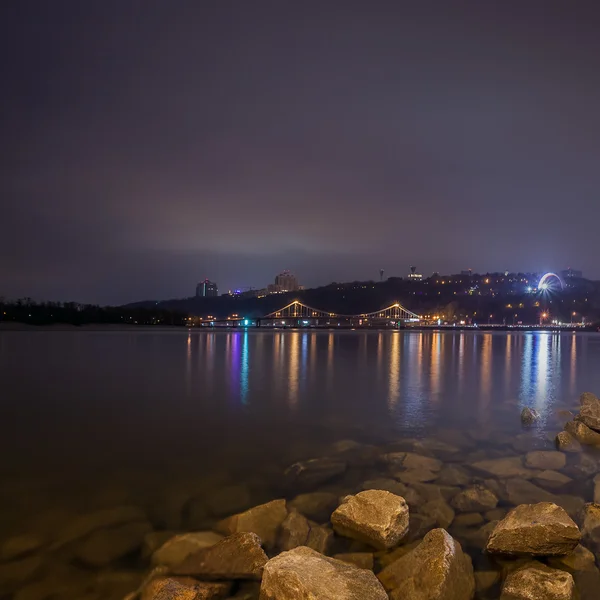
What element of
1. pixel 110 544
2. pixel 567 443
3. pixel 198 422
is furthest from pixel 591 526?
pixel 198 422

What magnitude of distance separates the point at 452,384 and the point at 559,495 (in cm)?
1448

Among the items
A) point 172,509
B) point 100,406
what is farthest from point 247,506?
point 100,406

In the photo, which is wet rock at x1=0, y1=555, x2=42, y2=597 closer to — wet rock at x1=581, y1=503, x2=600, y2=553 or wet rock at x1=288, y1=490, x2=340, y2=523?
wet rock at x1=288, y1=490, x2=340, y2=523

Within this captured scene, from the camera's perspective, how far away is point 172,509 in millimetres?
6188

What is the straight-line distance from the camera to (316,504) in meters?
6.14

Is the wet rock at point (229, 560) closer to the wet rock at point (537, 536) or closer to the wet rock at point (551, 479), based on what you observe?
the wet rock at point (537, 536)

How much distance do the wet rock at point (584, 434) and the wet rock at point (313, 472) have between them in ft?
16.3

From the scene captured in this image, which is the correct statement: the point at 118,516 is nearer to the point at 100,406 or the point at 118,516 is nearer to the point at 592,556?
the point at 592,556

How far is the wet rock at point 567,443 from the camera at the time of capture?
29.0 ft

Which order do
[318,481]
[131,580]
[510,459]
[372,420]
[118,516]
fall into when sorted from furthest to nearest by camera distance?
[372,420] → [510,459] → [318,481] → [118,516] → [131,580]

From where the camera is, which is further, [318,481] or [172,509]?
[318,481]

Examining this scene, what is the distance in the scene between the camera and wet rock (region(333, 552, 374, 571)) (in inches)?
180

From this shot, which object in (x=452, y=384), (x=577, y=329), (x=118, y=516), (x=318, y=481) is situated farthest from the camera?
(x=577, y=329)

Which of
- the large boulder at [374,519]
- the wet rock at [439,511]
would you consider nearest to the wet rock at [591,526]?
the wet rock at [439,511]
